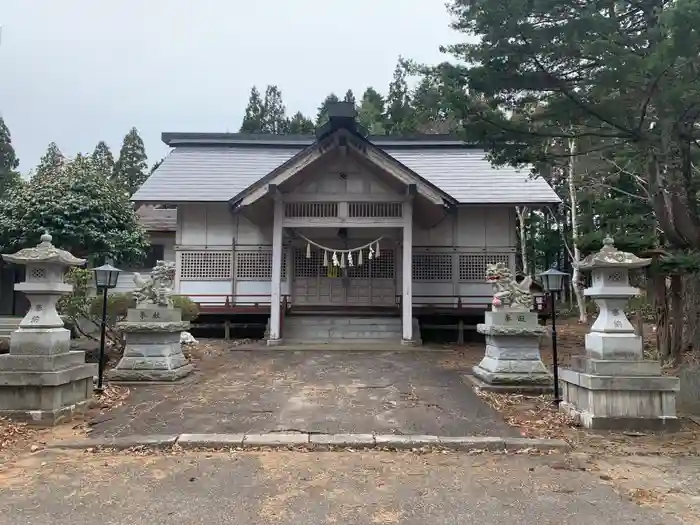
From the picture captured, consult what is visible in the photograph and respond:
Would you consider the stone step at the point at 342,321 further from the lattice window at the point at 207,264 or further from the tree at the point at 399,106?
the tree at the point at 399,106

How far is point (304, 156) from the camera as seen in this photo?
1415cm

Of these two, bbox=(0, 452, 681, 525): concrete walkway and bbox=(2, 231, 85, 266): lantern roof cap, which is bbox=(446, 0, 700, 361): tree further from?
bbox=(2, 231, 85, 266): lantern roof cap

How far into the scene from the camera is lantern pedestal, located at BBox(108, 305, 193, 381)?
9641 mm

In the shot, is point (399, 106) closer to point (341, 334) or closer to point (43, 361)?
point (341, 334)

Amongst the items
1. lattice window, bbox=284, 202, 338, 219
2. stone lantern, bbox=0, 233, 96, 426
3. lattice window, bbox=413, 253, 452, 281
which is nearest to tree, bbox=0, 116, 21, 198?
lattice window, bbox=284, 202, 338, 219

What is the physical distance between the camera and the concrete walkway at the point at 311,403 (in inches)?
264

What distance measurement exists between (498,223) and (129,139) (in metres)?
33.4

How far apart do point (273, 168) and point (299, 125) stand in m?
24.0

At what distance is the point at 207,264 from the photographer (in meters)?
17.4

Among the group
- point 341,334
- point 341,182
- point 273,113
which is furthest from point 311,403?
point 273,113

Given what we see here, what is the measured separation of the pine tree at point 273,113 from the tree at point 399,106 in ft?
32.6

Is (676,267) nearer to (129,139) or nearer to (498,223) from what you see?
(498,223)

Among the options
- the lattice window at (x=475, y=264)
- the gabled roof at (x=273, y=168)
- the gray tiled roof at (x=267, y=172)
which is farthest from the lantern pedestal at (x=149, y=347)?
the lattice window at (x=475, y=264)

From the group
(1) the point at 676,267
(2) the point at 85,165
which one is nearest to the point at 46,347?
(1) the point at 676,267
